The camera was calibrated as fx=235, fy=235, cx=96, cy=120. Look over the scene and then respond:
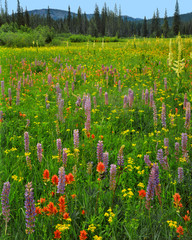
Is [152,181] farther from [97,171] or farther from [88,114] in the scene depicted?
[88,114]

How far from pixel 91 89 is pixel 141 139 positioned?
3.66 m

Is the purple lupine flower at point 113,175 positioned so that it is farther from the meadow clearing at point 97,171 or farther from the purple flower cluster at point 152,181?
the purple flower cluster at point 152,181

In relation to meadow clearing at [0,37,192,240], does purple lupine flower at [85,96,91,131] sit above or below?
above

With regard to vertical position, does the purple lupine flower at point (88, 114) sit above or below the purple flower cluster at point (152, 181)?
above

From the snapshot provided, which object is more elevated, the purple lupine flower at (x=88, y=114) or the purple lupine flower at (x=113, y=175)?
the purple lupine flower at (x=88, y=114)

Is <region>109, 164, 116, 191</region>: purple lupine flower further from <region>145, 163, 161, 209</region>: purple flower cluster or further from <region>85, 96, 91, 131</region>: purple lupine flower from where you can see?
<region>85, 96, 91, 131</region>: purple lupine flower

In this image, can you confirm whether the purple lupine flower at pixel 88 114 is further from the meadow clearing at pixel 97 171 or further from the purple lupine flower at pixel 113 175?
the purple lupine flower at pixel 113 175

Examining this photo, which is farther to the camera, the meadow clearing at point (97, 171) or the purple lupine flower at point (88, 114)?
the purple lupine flower at point (88, 114)

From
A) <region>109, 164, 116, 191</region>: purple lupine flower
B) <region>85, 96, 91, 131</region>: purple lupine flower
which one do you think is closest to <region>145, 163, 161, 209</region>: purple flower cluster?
<region>109, 164, 116, 191</region>: purple lupine flower

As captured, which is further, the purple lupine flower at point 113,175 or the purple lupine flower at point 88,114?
the purple lupine flower at point 88,114

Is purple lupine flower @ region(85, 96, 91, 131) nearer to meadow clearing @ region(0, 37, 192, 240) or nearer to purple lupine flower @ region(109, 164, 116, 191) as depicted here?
meadow clearing @ region(0, 37, 192, 240)

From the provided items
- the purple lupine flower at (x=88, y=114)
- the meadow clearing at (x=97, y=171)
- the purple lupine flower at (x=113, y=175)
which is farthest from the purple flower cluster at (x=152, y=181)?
the purple lupine flower at (x=88, y=114)

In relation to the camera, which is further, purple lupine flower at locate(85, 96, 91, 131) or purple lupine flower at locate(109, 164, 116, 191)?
purple lupine flower at locate(85, 96, 91, 131)

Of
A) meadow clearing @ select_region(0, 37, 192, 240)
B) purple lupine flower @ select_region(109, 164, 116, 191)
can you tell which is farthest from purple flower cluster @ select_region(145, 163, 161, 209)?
purple lupine flower @ select_region(109, 164, 116, 191)
